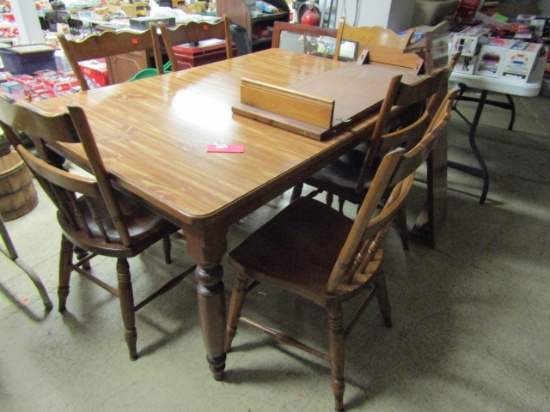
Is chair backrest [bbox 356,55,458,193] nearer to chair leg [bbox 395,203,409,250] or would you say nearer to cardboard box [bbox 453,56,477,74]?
chair leg [bbox 395,203,409,250]

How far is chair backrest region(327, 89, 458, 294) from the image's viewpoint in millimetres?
832

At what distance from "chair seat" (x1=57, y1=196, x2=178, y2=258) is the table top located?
20 cm

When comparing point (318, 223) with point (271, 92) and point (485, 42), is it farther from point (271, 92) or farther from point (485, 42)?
point (485, 42)

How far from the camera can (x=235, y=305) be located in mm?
1332

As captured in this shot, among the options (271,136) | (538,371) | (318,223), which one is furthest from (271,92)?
(538,371)

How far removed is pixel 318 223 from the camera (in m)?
1.40

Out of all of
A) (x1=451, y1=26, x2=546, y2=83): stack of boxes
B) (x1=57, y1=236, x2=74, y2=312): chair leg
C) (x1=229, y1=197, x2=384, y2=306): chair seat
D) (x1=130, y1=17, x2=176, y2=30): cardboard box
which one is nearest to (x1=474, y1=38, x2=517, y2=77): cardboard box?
(x1=451, y1=26, x2=546, y2=83): stack of boxes

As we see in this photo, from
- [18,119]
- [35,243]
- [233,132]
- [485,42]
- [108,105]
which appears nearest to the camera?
[18,119]

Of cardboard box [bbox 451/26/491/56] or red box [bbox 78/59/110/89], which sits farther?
red box [bbox 78/59/110/89]

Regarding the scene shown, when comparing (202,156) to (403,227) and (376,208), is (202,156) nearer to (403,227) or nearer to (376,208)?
(376,208)

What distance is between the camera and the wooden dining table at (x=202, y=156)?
3.11 ft

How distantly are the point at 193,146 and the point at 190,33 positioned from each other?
48.5 inches

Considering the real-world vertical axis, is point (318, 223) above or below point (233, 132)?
below

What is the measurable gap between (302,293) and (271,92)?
669 mm
